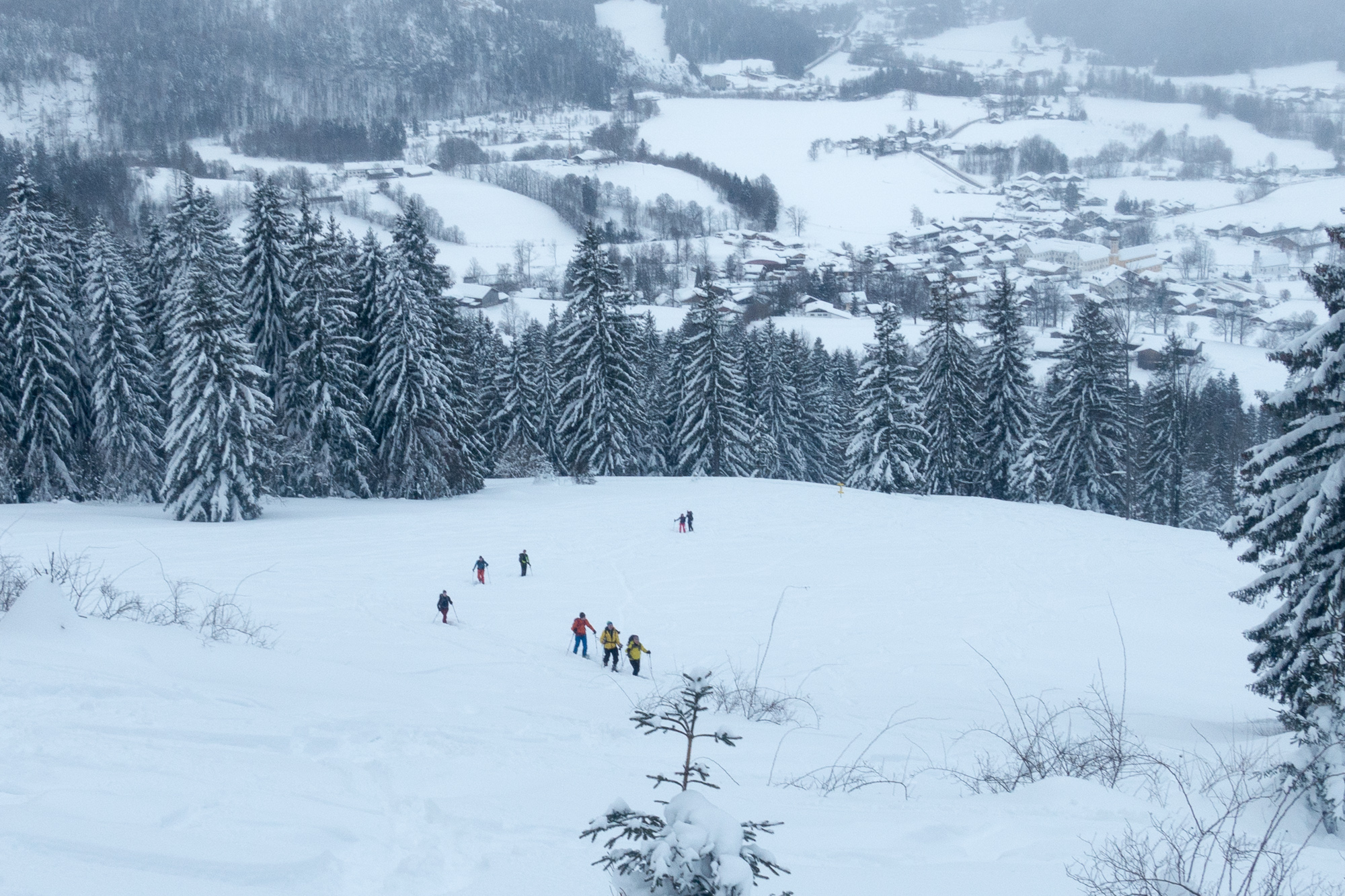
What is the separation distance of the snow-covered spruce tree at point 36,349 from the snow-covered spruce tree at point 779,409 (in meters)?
35.4

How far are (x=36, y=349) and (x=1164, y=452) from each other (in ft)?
174

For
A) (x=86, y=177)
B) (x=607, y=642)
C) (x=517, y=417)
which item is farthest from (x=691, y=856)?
(x=86, y=177)

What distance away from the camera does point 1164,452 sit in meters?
42.7

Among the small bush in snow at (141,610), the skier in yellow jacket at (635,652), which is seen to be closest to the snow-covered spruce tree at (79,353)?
the small bush in snow at (141,610)

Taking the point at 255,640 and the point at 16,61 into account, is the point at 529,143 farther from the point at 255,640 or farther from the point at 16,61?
the point at 255,640

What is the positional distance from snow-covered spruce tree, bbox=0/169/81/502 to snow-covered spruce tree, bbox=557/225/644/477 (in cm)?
2013

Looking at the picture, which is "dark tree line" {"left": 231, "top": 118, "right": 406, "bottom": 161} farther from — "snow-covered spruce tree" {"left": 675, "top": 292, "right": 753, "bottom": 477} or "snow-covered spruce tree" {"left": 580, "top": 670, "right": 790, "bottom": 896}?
"snow-covered spruce tree" {"left": 580, "top": 670, "right": 790, "bottom": 896}

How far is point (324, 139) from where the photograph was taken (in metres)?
182

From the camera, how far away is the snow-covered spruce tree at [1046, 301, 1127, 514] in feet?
120

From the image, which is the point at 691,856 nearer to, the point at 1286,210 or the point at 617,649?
the point at 617,649

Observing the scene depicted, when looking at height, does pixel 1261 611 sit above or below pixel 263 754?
below

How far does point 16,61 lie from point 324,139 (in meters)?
94.7

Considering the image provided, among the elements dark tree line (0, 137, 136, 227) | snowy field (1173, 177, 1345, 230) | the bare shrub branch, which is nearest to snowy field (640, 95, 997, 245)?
snowy field (1173, 177, 1345, 230)

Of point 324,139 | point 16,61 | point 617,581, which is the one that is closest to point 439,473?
point 617,581
